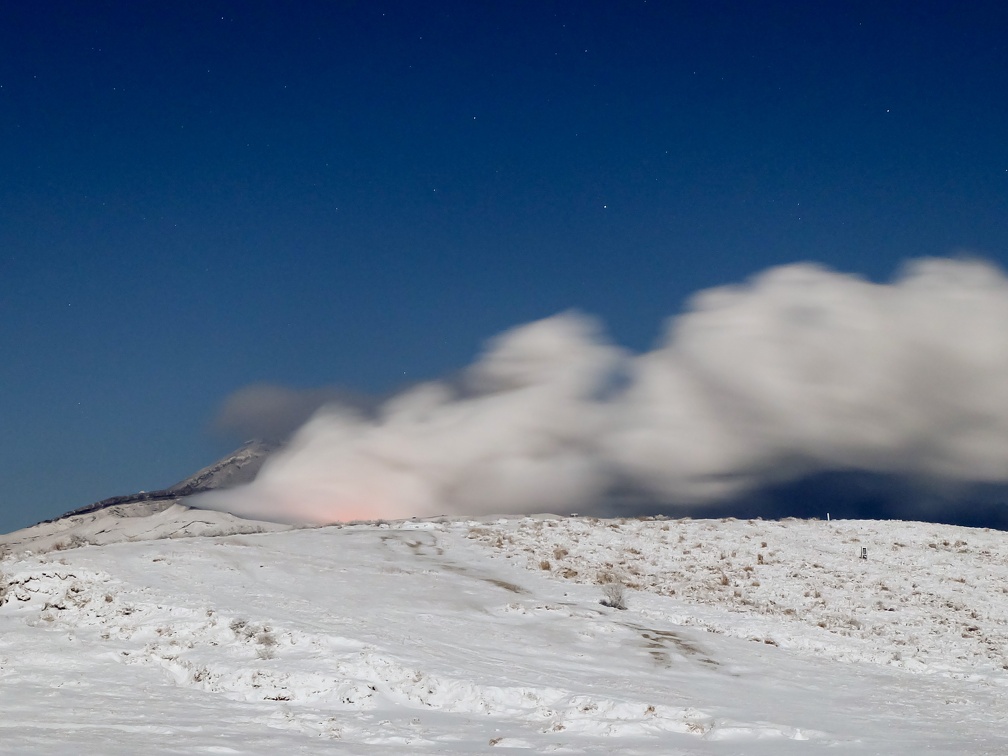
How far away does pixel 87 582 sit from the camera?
20.5 meters

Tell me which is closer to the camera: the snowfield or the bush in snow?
the snowfield

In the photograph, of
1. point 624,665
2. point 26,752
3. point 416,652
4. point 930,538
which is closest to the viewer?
point 26,752

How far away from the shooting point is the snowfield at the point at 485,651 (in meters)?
13.9

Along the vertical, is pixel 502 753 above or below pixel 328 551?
below

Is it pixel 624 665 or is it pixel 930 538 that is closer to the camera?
pixel 624 665

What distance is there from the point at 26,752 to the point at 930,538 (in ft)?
125

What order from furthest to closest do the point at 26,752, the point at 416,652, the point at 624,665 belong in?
1. the point at 624,665
2. the point at 416,652
3. the point at 26,752

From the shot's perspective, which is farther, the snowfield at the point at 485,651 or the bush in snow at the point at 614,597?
the bush in snow at the point at 614,597

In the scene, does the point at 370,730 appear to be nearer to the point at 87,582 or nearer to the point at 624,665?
the point at 624,665

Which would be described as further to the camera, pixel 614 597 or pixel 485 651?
pixel 614 597

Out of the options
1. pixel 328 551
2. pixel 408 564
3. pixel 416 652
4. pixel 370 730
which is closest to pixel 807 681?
pixel 416 652

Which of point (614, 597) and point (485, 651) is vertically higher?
point (614, 597)

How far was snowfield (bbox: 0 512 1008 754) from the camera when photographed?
1387 centimetres

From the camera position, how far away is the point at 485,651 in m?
19.2
